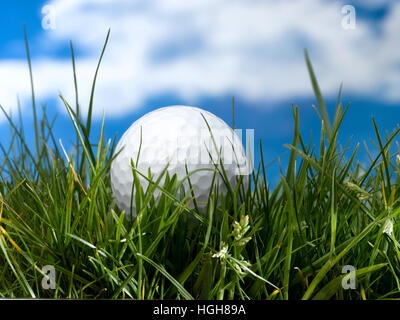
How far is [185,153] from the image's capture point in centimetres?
95

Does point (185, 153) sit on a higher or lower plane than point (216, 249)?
higher

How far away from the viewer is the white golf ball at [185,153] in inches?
37.0

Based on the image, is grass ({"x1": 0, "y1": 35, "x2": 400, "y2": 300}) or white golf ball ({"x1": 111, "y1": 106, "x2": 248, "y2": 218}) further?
white golf ball ({"x1": 111, "y1": 106, "x2": 248, "y2": 218})

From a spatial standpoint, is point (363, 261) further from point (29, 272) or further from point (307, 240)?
point (29, 272)

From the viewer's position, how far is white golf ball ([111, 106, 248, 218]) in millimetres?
941

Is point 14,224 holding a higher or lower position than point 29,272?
higher

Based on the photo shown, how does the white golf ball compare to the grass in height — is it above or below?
above

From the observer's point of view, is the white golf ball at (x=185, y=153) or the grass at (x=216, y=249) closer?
the grass at (x=216, y=249)

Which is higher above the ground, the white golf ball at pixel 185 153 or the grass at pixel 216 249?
the white golf ball at pixel 185 153

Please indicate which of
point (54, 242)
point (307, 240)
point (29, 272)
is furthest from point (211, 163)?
point (29, 272)
